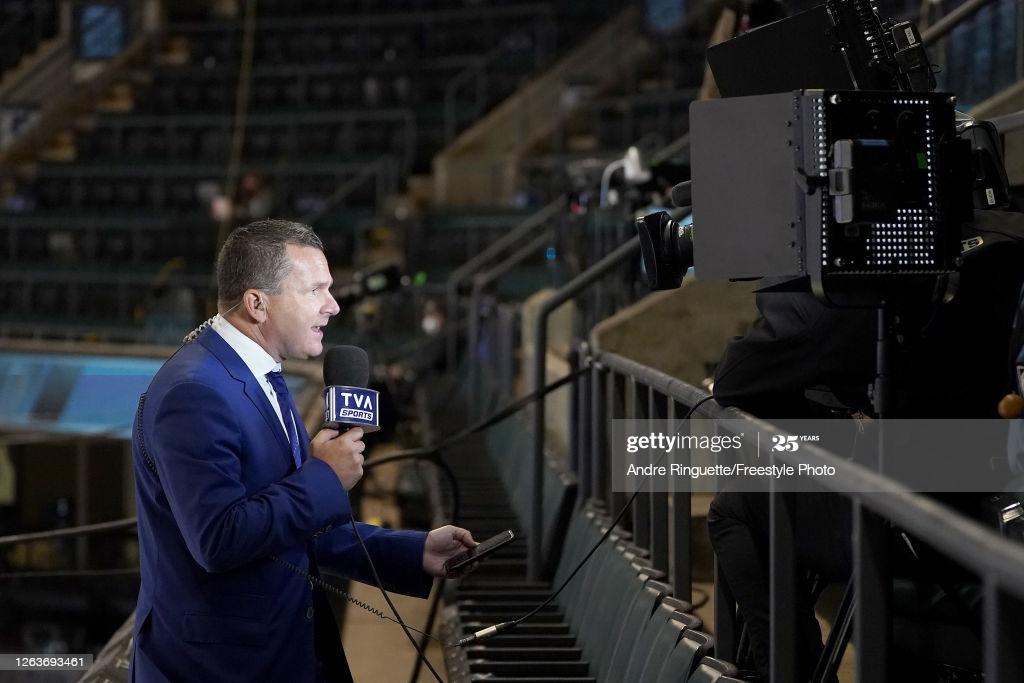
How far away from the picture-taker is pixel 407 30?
14.8m

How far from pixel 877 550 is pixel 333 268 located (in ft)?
34.6

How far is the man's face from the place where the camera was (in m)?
2.28

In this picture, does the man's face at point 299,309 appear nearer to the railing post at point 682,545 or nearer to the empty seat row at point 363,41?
the railing post at point 682,545

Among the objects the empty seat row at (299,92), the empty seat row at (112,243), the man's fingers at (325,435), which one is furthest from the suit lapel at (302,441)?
the empty seat row at (299,92)

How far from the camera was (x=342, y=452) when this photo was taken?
7.36ft

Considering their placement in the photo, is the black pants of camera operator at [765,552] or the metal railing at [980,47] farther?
the metal railing at [980,47]

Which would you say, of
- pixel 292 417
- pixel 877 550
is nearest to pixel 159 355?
pixel 292 417

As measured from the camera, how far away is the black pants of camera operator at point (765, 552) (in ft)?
7.32

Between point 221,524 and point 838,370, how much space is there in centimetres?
109

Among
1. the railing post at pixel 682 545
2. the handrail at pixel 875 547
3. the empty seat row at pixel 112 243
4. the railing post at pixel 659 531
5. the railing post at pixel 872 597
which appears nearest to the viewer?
the handrail at pixel 875 547

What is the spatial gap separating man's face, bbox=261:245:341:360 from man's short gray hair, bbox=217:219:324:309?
1 centimetres

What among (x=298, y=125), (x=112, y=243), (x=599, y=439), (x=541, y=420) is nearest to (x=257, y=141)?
(x=298, y=125)

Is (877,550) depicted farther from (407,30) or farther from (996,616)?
(407,30)

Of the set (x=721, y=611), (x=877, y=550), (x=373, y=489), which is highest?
(x=877, y=550)
